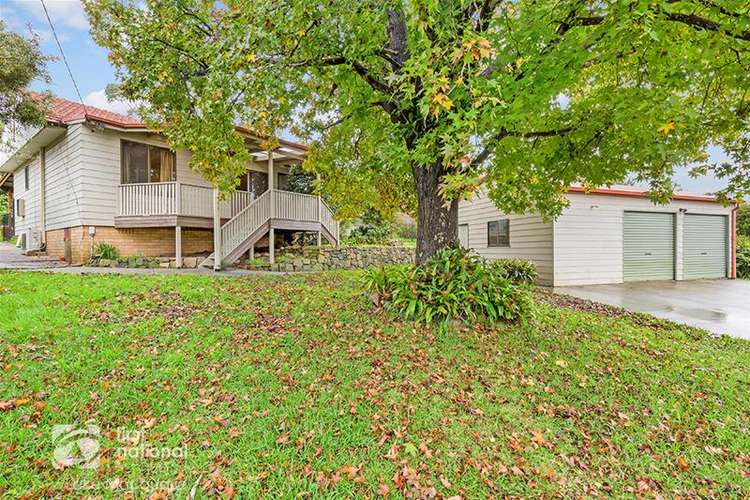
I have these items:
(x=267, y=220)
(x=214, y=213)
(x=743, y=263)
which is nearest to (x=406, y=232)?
(x=267, y=220)

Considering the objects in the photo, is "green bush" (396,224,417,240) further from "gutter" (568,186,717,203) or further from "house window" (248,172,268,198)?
"gutter" (568,186,717,203)

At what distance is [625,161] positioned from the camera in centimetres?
517

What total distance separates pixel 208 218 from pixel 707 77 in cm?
1169

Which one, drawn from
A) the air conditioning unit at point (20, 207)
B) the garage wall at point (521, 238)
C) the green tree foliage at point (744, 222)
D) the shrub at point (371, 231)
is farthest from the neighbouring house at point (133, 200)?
the green tree foliage at point (744, 222)

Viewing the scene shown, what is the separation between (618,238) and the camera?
11750 mm

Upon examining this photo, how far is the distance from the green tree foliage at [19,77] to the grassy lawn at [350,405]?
16.2ft

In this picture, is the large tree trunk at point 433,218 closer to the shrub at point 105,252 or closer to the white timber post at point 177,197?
the white timber post at point 177,197

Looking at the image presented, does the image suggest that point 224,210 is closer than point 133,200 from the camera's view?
No

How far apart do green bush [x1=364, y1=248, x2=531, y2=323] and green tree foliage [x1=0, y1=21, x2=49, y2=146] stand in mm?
8771

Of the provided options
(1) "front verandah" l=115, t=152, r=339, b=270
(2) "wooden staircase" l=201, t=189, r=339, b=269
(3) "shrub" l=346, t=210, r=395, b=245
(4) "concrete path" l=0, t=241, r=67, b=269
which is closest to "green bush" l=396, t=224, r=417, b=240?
(3) "shrub" l=346, t=210, r=395, b=245

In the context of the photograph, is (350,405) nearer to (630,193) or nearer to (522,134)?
(522,134)

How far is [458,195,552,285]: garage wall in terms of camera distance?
11141 mm

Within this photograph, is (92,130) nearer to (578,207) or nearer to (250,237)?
(250,237)

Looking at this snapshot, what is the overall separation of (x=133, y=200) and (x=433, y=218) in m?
9.68
